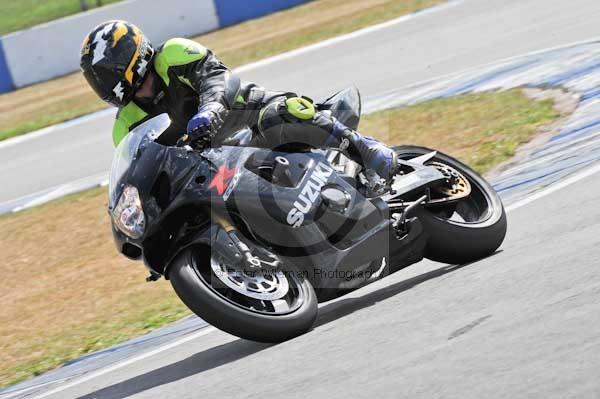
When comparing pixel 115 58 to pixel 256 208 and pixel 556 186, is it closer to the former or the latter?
pixel 256 208

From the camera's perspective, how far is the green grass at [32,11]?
850 inches

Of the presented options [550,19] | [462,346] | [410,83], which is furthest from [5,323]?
[550,19]

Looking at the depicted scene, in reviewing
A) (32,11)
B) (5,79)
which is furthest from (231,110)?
(32,11)

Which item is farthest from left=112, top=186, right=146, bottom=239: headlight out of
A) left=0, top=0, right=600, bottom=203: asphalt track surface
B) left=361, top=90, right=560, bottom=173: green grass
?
left=0, top=0, right=600, bottom=203: asphalt track surface

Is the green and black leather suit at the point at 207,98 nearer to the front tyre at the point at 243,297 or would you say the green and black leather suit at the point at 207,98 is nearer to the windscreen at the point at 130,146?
the windscreen at the point at 130,146

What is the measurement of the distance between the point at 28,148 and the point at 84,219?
17.2 ft

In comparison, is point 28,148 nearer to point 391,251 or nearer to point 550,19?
point 550,19

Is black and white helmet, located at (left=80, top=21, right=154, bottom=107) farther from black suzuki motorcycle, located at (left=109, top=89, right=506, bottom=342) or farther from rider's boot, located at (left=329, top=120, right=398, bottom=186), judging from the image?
rider's boot, located at (left=329, top=120, right=398, bottom=186)

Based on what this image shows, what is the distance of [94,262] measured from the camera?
954 cm

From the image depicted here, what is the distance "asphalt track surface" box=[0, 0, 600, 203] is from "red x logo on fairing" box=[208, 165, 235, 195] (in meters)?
8.12

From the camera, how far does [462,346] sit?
3.92 meters

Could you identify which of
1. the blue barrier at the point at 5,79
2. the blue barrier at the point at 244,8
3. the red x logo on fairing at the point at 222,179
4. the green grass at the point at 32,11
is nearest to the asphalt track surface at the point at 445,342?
the red x logo on fairing at the point at 222,179

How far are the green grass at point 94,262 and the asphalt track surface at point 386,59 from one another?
1.70m

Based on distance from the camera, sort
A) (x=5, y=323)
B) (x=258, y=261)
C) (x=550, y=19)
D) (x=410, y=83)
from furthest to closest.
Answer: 1. (x=550, y=19)
2. (x=410, y=83)
3. (x=5, y=323)
4. (x=258, y=261)
